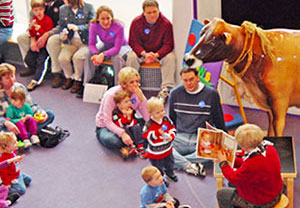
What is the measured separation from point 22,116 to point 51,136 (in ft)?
1.18

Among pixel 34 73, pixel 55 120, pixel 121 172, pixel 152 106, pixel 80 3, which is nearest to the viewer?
pixel 152 106

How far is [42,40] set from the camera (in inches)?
252

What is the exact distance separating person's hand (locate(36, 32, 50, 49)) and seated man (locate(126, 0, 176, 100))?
1217 mm

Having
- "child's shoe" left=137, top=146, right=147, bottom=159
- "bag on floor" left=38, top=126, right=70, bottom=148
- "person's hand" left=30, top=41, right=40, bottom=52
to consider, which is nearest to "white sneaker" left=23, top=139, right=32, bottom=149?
"bag on floor" left=38, top=126, right=70, bottom=148

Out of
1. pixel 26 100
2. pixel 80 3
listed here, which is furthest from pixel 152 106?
pixel 80 3

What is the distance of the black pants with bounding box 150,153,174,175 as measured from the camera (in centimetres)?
422

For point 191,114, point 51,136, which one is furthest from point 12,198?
point 191,114

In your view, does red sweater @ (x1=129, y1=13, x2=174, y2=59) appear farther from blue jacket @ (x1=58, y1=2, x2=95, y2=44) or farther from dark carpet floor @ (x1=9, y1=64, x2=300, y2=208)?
dark carpet floor @ (x1=9, y1=64, x2=300, y2=208)

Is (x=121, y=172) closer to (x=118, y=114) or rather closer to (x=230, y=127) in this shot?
(x=118, y=114)

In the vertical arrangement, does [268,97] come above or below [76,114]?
above

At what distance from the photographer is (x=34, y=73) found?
6750 millimetres

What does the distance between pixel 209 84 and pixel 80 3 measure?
7.17 feet

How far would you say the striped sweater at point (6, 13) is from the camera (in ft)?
21.1

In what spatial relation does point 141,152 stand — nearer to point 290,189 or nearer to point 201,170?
point 201,170
